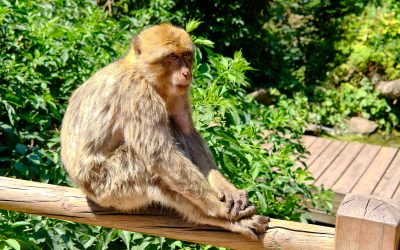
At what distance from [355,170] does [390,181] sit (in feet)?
1.52

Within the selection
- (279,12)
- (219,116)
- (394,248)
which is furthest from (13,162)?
(279,12)

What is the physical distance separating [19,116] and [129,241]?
1.43 m

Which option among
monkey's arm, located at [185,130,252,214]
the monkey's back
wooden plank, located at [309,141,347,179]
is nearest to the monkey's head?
the monkey's back

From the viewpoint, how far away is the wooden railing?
6.48 ft

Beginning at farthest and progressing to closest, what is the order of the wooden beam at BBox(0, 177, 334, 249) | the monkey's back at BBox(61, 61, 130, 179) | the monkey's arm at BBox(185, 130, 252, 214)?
the monkey's back at BBox(61, 61, 130, 179) → the monkey's arm at BBox(185, 130, 252, 214) → the wooden beam at BBox(0, 177, 334, 249)

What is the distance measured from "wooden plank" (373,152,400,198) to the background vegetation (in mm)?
832

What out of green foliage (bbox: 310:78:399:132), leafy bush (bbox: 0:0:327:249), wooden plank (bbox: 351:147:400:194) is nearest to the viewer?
leafy bush (bbox: 0:0:327:249)

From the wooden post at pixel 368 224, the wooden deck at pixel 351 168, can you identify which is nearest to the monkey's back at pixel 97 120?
the wooden post at pixel 368 224

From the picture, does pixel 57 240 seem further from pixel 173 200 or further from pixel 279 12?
pixel 279 12

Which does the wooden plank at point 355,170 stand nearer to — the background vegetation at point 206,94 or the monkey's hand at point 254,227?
the background vegetation at point 206,94

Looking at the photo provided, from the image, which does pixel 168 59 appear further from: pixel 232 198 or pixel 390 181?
pixel 390 181

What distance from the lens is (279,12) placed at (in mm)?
10336

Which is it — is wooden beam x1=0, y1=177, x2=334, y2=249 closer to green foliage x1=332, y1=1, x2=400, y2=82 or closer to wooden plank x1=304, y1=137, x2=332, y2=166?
wooden plank x1=304, y1=137, x2=332, y2=166

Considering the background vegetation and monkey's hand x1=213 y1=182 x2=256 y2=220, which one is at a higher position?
monkey's hand x1=213 y1=182 x2=256 y2=220
